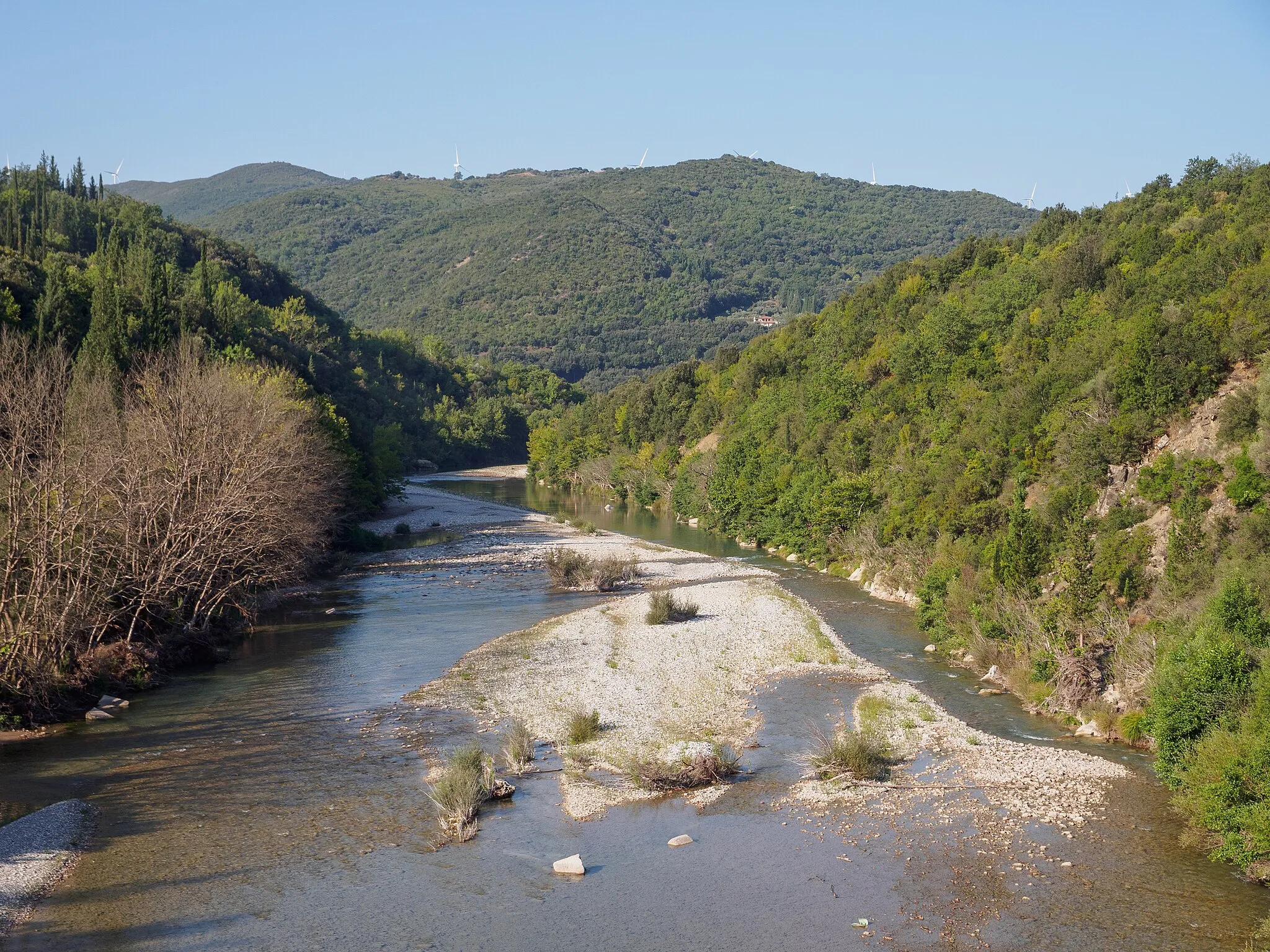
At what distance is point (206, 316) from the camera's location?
82.4m

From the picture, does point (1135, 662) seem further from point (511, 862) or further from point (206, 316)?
point (206, 316)

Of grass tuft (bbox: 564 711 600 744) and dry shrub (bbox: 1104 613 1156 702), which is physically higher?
dry shrub (bbox: 1104 613 1156 702)

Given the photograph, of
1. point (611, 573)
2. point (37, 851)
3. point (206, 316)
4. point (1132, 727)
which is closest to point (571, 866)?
point (37, 851)

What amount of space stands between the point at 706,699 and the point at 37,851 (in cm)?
1943

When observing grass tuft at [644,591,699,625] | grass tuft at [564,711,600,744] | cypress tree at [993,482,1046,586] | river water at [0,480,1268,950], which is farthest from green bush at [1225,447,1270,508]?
grass tuft at [644,591,699,625]

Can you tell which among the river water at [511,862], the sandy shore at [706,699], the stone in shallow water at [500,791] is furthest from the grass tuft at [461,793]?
the sandy shore at [706,699]

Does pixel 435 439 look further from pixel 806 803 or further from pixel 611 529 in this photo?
pixel 806 803

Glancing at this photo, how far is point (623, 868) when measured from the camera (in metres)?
22.4

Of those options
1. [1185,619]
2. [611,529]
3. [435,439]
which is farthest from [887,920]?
[435,439]

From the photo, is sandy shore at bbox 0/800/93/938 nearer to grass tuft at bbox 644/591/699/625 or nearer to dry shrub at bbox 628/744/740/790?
dry shrub at bbox 628/744/740/790

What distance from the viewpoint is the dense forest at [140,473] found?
31000 millimetres

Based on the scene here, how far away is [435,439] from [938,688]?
148370 mm

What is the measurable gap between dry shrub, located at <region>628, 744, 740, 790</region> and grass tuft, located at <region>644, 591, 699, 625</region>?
60.7 feet

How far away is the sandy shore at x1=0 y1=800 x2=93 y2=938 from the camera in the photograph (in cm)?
2036
